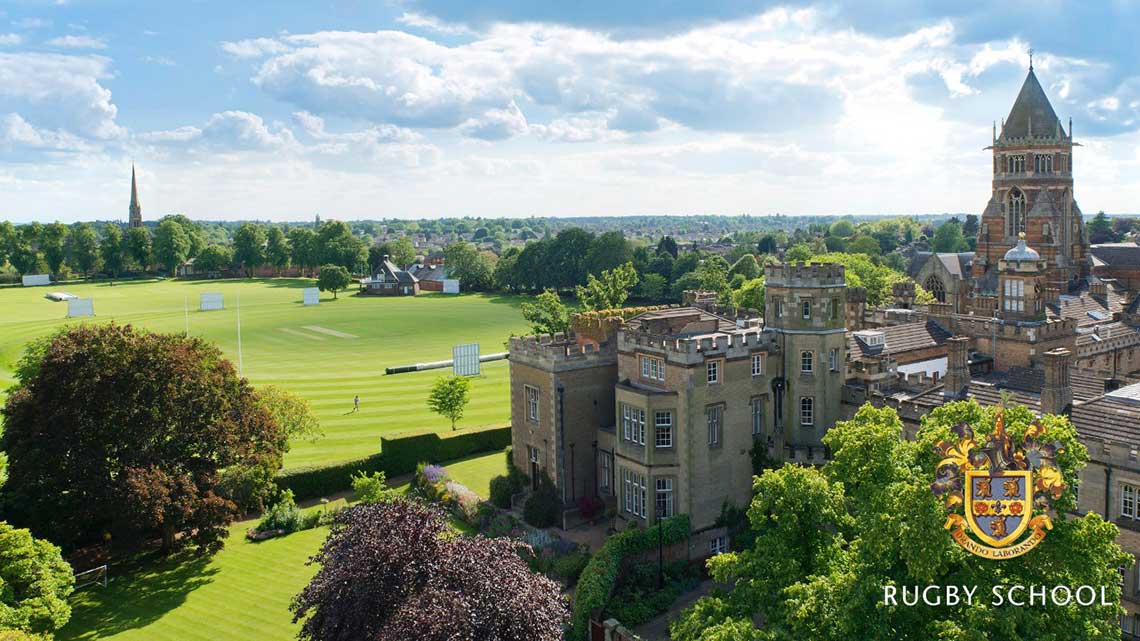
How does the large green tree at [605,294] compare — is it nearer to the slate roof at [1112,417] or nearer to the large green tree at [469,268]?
the large green tree at [469,268]

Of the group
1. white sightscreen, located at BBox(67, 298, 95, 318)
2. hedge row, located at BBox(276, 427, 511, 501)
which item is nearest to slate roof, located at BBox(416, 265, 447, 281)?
white sightscreen, located at BBox(67, 298, 95, 318)

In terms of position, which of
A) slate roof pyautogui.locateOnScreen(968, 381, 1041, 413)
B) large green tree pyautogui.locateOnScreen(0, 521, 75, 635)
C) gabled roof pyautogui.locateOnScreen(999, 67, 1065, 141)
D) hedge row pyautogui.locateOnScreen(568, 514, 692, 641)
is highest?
gabled roof pyautogui.locateOnScreen(999, 67, 1065, 141)

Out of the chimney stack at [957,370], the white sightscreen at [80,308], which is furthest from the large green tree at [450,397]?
the white sightscreen at [80,308]

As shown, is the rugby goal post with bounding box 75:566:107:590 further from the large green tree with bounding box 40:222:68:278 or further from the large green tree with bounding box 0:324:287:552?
the large green tree with bounding box 40:222:68:278

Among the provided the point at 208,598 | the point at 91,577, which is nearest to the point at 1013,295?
the point at 208,598

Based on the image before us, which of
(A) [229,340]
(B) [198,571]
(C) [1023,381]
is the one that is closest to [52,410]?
(B) [198,571]

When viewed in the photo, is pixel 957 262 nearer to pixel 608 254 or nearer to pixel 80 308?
pixel 608 254

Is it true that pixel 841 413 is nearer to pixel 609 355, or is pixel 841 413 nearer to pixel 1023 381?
pixel 1023 381
